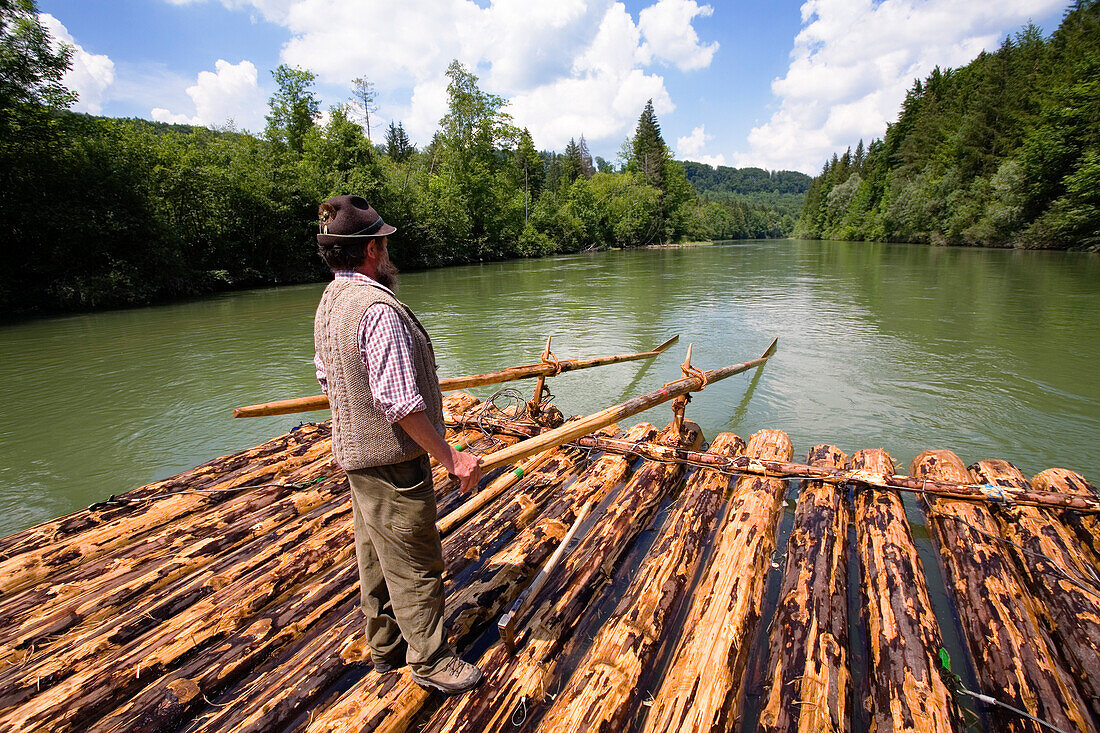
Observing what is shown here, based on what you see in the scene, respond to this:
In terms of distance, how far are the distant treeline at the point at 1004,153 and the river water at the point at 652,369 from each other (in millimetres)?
21309

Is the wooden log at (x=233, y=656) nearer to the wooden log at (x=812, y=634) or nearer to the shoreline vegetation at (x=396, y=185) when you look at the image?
the wooden log at (x=812, y=634)

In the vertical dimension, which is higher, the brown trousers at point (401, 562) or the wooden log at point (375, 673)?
the brown trousers at point (401, 562)

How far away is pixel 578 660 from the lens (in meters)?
2.93

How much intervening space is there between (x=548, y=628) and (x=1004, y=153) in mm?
67915

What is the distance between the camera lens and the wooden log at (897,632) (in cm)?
241

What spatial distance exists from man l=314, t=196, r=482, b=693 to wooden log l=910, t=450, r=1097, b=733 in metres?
2.68

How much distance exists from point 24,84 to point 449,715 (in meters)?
29.2

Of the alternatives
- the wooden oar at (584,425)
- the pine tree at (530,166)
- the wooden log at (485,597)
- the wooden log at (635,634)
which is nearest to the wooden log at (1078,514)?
the wooden log at (635,634)

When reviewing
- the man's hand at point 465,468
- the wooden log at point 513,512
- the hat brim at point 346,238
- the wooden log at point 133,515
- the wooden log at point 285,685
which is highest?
the hat brim at point 346,238

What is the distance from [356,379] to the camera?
2.23 meters

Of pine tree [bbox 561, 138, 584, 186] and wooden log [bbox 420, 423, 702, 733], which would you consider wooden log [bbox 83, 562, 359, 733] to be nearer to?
wooden log [bbox 420, 423, 702, 733]

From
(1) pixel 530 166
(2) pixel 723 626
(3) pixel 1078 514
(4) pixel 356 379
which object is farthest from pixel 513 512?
(1) pixel 530 166

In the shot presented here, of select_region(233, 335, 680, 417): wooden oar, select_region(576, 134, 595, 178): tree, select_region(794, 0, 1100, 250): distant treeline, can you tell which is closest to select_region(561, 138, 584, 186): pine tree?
select_region(576, 134, 595, 178): tree

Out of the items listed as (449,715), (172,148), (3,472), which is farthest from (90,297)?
(449,715)
